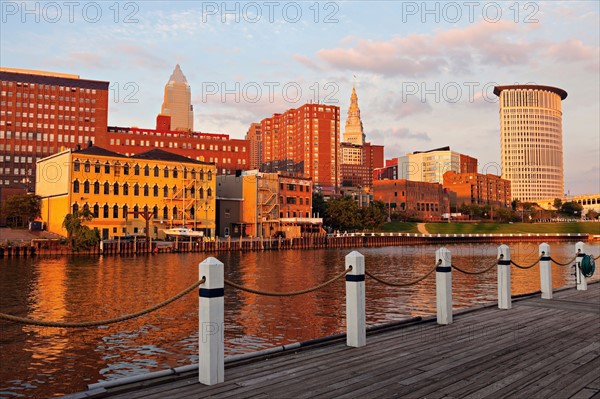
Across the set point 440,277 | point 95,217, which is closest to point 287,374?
point 440,277

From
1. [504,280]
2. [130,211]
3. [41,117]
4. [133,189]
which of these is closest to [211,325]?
[504,280]

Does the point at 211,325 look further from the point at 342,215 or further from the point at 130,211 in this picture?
the point at 342,215

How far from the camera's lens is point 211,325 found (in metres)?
7.67

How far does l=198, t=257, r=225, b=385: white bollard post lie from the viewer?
7523 millimetres

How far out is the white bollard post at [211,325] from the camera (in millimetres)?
7523

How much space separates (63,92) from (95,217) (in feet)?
295

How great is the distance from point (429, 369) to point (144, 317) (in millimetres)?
16895

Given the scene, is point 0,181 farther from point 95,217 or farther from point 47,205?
point 95,217

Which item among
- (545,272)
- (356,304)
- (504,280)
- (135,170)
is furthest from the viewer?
(135,170)

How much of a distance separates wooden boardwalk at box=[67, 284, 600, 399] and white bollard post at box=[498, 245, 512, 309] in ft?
8.52

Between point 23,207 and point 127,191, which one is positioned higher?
point 127,191

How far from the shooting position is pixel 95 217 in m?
80.6

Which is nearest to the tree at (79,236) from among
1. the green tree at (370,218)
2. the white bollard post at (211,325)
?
the white bollard post at (211,325)

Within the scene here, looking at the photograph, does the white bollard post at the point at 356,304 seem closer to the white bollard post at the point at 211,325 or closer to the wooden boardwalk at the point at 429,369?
the wooden boardwalk at the point at 429,369
